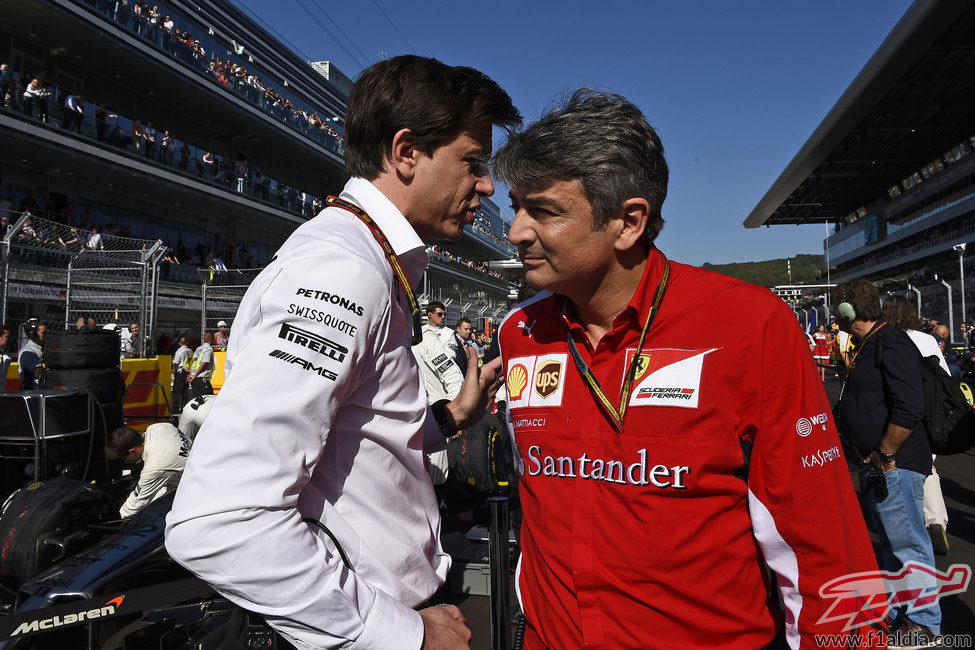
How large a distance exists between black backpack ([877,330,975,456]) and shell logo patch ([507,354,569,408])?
3.18 meters

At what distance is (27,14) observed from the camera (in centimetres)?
1750

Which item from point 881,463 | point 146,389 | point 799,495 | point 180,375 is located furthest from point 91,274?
point 799,495

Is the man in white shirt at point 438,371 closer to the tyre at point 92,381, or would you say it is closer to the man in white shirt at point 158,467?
the man in white shirt at point 158,467

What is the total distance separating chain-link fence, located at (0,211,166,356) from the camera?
10.1 m

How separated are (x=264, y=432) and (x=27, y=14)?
72.5ft

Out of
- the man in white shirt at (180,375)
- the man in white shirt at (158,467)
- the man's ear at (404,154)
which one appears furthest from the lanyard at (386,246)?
the man in white shirt at (180,375)

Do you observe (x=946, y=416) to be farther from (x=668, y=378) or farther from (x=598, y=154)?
(x=598, y=154)

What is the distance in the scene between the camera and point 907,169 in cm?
5109

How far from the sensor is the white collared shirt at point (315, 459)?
108cm

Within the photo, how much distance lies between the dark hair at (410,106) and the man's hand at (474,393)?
803 millimetres

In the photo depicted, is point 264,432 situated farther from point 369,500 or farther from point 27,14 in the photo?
point 27,14

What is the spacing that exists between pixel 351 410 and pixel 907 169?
6122 centimetres

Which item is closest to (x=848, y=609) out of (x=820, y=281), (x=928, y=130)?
(x=928, y=130)

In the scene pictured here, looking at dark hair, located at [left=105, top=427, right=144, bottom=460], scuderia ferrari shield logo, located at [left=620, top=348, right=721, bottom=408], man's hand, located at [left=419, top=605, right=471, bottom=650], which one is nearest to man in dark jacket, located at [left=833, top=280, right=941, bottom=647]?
scuderia ferrari shield logo, located at [left=620, top=348, right=721, bottom=408]
